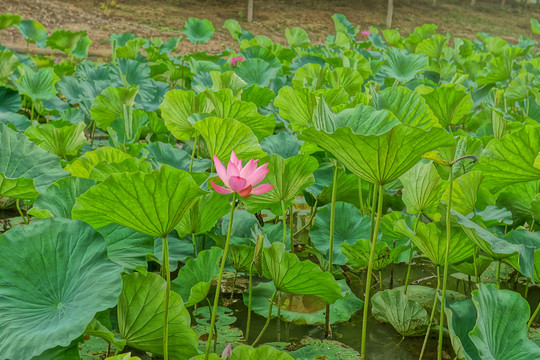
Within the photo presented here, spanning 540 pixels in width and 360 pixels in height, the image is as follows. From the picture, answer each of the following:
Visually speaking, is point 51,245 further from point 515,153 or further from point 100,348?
point 515,153

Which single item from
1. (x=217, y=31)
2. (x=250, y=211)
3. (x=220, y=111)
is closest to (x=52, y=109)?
(x=220, y=111)

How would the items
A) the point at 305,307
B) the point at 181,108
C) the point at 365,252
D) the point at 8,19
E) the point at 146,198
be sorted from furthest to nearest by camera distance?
the point at 8,19 → the point at 181,108 → the point at 305,307 → the point at 365,252 → the point at 146,198

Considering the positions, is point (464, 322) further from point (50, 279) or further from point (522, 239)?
point (50, 279)

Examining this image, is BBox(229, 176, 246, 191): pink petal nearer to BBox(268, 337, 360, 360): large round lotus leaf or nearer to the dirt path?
BBox(268, 337, 360, 360): large round lotus leaf

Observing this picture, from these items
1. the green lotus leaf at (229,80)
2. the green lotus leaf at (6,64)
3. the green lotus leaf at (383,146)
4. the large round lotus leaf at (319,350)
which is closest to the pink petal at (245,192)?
the green lotus leaf at (383,146)

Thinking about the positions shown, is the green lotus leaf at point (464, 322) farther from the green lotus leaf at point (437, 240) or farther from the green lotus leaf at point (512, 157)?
the green lotus leaf at point (512, 157)

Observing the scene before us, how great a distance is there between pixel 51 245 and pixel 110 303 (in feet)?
0.52

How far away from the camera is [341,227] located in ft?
4.51

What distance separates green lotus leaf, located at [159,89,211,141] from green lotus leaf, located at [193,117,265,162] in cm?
28

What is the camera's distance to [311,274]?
96 centimetres

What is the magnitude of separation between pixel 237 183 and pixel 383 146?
218 mm

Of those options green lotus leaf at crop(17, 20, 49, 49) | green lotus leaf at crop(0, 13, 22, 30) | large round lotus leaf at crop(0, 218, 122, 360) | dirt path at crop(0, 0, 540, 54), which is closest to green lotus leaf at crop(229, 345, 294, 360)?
large round lotus leaf at crop(0, 218, 122, 360)

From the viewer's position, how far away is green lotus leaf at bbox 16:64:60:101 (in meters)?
2.10

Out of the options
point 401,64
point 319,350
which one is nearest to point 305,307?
point 319,350
